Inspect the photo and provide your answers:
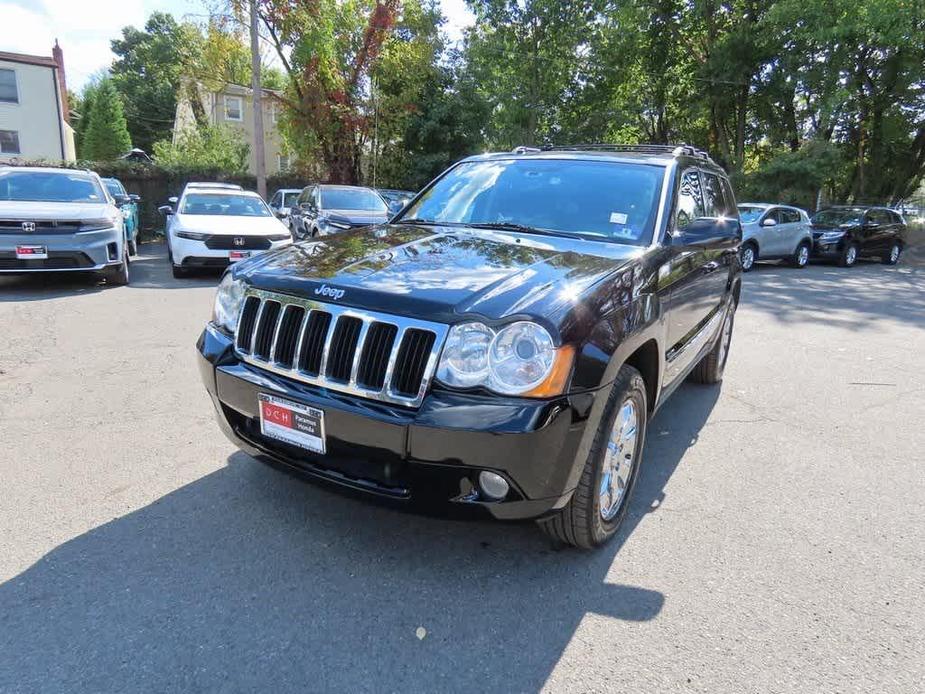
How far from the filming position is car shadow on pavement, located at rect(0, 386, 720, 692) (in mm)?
2109

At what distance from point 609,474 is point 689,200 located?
2.10 meters

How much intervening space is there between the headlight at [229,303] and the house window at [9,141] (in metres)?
36.3

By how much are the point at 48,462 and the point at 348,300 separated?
2.27 m

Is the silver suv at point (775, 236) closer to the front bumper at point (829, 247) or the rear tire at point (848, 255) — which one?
the front bumper at point (829, 247)

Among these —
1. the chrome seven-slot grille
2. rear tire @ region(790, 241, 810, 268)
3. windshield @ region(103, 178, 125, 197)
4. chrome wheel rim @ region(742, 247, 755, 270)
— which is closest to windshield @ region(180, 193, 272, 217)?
windshield @ region(103, 178, 125, 197)

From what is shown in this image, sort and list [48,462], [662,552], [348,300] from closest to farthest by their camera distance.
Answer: [348,300] < [662,552] < [48,462]

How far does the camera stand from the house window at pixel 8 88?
30.5 m

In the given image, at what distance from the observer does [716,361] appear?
536cm

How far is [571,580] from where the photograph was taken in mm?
2670

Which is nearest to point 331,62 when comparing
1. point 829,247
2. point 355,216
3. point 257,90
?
point 257,90

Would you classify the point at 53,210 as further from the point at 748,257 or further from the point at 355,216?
the point at 748,257

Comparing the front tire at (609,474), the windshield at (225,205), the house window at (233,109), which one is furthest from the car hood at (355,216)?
the house window at (233,109)

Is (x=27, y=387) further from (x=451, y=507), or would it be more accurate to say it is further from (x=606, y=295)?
(x=606, y=295)

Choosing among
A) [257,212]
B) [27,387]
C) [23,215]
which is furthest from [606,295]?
[257,212]
